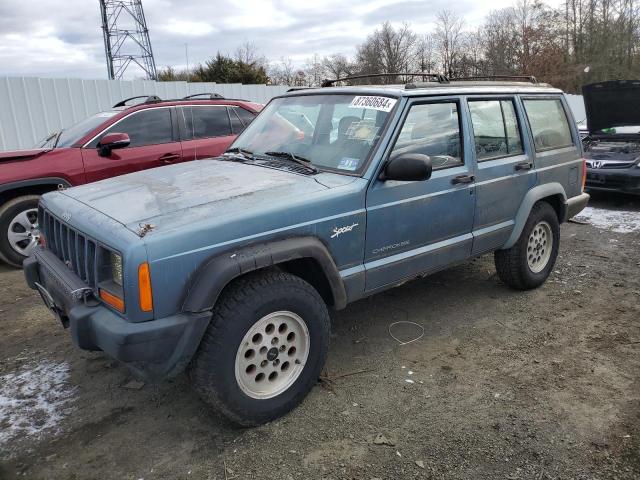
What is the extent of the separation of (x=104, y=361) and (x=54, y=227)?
110 centimetres

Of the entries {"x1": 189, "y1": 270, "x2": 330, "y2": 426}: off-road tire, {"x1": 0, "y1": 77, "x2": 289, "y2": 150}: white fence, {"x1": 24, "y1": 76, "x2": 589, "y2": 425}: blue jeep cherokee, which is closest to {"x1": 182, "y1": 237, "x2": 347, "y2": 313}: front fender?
{"x1": 24, "y1": 76, "x2": 589, "y2": 425}: blue jeep cherokee

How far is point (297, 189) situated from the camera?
306 cm

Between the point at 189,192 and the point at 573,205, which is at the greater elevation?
the point at 189,192

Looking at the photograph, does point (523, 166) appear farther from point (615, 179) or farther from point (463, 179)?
point (615, 179)

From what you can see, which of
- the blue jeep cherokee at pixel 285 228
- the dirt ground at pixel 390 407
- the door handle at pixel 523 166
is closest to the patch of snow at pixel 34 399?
the dirt ground at pixel 390 407

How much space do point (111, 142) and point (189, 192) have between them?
3.44m

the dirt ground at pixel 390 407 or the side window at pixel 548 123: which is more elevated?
the side window at pixel 548 123

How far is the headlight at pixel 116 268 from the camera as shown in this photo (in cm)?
252

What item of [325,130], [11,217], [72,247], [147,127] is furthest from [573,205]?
[11,217]

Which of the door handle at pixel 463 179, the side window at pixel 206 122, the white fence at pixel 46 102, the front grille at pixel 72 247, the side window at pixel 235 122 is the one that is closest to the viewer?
the front grille at pixel 72 247

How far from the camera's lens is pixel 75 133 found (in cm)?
647

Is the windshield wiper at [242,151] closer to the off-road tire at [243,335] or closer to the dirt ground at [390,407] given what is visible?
the off-road tire at [243,335]

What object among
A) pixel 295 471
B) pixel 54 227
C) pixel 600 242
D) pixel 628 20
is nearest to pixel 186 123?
pixel 54 227

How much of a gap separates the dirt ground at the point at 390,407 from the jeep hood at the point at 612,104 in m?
5.10
